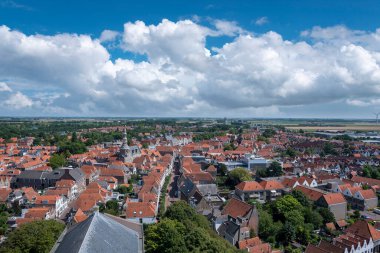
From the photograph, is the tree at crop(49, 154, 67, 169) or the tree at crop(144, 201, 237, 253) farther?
the tree at crop(49, 154, 67, 169)

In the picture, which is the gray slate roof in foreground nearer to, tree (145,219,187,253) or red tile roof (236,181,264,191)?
tree (145,219,187,253)

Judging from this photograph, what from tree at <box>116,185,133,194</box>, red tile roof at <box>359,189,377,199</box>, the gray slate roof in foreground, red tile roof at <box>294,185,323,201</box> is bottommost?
tree at <box>116,185,133,194</box>

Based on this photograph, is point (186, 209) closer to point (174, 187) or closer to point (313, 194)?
point (313, 194)

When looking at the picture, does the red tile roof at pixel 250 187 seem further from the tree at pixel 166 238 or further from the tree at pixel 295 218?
the tree at pixel 166 238

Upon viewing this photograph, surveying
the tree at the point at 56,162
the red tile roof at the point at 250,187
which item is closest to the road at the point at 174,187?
the red tile roof at the point at 250,187

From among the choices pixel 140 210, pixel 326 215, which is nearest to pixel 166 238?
pixel 140 210

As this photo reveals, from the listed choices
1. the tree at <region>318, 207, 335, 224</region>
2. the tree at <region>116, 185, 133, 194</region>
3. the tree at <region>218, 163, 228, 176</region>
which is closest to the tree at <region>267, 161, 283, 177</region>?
the tree at <region>218, 163, 228, 176</region>

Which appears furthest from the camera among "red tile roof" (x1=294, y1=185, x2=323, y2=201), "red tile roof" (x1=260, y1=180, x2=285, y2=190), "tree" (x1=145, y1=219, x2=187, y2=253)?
"red tile roof" (x1=260, y1=180, x2=285, y2=190)

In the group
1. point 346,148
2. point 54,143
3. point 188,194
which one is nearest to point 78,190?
point 188,194
